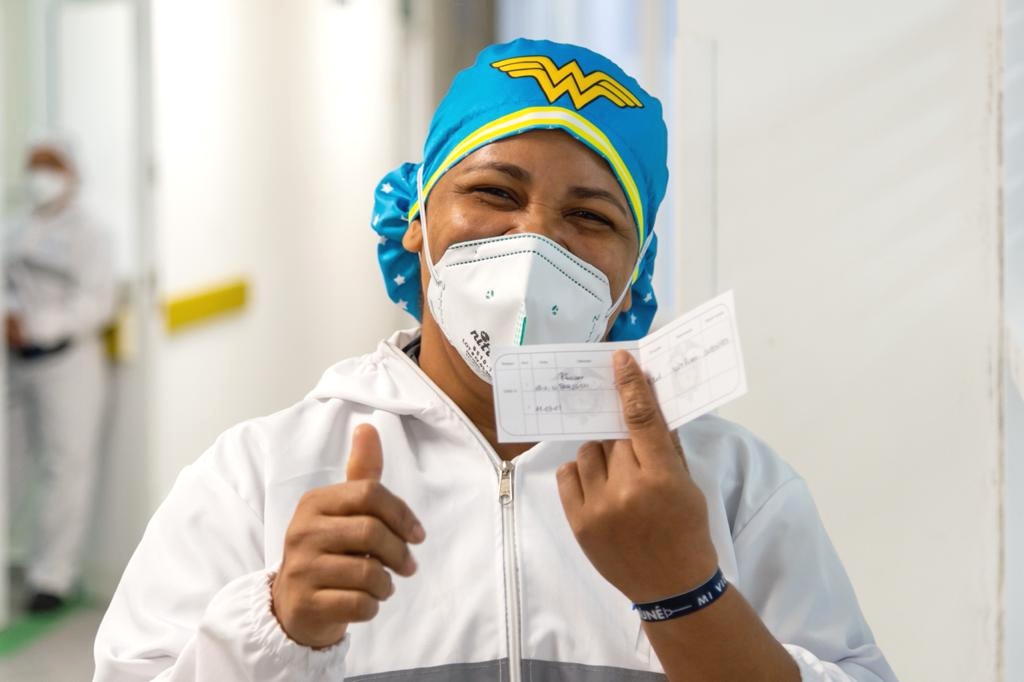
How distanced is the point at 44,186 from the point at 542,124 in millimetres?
3083

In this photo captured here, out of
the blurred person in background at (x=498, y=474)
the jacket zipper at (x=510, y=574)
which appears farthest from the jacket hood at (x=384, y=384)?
the jacket zipper at (x=510, y=574)

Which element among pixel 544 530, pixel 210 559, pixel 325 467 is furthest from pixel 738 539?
pixel 210 559

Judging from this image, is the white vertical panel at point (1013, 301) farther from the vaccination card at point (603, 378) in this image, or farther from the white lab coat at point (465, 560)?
the vaccination card at point (603, 378)

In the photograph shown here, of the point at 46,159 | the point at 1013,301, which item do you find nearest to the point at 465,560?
the point at 1013,301

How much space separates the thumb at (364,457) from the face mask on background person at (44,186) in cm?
332

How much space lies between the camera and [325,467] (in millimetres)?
1234

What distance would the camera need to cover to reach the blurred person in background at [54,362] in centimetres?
374

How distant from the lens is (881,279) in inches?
74.3

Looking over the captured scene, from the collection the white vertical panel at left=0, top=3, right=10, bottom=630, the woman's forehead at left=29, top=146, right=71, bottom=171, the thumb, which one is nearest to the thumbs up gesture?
the thumb

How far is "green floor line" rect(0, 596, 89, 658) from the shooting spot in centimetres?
344

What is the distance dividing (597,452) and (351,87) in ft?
10.1

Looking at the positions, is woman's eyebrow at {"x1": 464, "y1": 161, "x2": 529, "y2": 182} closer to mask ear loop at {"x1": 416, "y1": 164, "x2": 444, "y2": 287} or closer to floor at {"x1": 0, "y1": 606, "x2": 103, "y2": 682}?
mask ear loop at {"x1": 416, "y1": 164, "x2": 444, "y2": 287}

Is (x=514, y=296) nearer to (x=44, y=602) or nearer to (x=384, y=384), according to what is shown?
(x=384, y=384)

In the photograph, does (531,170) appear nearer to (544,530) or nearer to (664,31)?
(544,530)
